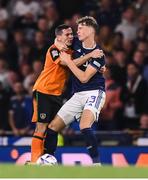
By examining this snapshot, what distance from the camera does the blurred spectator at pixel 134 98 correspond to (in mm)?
18016

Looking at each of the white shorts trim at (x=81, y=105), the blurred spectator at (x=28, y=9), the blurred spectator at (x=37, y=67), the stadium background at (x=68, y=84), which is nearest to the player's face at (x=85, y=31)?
the white shorts trim at (x=81, y=105)

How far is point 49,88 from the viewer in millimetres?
14211

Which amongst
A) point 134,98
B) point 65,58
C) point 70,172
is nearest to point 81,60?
point 65,58

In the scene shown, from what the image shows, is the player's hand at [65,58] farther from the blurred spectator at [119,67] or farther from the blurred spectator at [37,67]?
the blurred spectator at [37,67]

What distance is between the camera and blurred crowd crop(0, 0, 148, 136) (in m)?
18.0

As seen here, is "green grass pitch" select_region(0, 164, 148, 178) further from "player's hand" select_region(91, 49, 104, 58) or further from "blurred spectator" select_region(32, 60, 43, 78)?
"blurred spectator" select_region(32, 60, 43, 78)

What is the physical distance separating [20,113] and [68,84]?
1.11 m

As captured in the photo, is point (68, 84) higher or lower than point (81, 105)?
lower

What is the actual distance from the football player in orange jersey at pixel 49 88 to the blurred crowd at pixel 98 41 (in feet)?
11.8

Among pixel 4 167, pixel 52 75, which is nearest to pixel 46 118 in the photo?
pixel 52 75

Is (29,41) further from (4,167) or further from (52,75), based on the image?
(4,167)

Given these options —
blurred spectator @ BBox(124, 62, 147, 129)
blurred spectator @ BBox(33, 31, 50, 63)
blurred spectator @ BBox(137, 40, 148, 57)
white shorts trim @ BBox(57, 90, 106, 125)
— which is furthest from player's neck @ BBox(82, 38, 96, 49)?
blurred spectator @ BBox(33, 31, 50, 63)

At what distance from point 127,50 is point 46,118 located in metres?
4.95

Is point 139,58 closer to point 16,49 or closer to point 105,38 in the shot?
point 105,38
